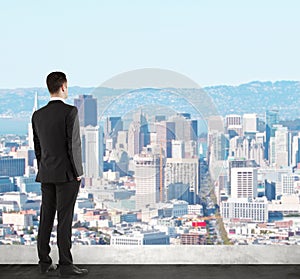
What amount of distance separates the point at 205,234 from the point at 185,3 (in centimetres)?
147

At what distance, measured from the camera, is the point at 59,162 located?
296cm

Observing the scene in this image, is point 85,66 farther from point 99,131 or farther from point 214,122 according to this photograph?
point 214,122

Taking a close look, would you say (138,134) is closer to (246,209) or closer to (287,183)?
(246,209)

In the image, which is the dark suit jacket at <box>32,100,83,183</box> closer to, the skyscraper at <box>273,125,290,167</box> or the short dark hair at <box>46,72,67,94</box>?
the short dark hair at <box>46,72,67,94</box>

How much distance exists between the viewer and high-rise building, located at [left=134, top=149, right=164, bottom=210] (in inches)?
152

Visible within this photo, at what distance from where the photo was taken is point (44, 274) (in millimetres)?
3197

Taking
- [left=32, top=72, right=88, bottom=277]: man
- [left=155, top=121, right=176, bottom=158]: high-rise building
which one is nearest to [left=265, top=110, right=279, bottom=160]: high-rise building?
[left=155, top=121, right=176, bottom=158]: high-rise building

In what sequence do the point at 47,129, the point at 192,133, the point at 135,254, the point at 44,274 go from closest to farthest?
the point at 47,129, the point at 44,274, the point at 135,254, the point at 192,133

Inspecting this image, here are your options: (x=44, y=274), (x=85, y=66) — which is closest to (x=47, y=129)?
(x=44, y=274)

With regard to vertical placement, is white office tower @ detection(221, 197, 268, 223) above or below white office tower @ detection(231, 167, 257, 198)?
below

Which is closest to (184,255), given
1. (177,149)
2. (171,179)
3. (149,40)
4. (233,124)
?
(171,179)

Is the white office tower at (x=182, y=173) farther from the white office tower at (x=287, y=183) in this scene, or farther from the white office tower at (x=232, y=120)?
the white office tower at (x=287, y=183)

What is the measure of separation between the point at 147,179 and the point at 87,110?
568 millimetres

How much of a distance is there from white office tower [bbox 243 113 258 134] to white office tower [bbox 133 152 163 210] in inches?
22.9
